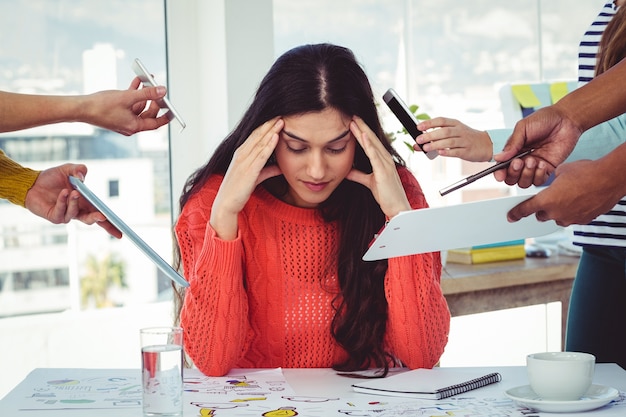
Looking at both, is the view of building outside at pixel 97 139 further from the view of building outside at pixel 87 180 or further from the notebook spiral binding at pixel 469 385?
the notebook spiral binding at pixel 469 385

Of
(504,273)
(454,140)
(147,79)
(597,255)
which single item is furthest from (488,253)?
(147,79)

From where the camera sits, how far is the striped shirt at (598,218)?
181 cm

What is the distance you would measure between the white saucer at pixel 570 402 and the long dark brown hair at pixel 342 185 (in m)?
0.44

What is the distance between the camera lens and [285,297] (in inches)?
72.3

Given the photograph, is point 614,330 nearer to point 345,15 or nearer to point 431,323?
point 431,323

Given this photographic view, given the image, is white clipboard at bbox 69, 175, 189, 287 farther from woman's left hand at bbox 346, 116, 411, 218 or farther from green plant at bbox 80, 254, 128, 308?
green plant at bbox 80, 254, 128, 308

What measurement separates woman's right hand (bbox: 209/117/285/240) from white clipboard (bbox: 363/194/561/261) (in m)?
0.41

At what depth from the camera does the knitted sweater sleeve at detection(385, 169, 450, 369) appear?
1.75m

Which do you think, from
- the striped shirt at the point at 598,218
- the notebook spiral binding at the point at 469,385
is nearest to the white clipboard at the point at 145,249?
the notebook spiral binding at the point at 469,385

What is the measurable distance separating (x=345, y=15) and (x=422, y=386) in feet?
7.68

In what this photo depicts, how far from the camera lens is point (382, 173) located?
180cm

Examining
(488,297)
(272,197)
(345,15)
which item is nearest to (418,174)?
(345,15)

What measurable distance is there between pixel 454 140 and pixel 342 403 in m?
0.68

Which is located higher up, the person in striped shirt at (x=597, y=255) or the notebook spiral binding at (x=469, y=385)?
the person in striped shirt at (x=597, y=255)
